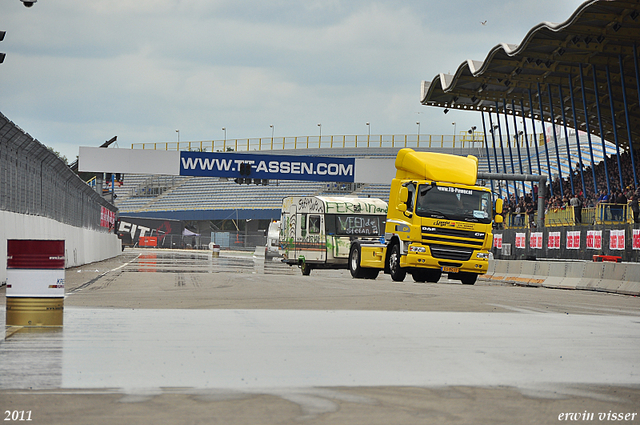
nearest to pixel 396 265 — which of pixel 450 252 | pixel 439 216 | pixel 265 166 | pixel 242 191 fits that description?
pixel 450 252

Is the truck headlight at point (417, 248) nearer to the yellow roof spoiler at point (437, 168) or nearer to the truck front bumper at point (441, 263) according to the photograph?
the truck front bumper at point (441, 263)

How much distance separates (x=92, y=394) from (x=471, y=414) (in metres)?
2.62

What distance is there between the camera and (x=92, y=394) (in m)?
5.59

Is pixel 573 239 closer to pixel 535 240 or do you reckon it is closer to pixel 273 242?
pixel 535 240

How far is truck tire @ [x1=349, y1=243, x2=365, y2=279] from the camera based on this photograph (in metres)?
24.3

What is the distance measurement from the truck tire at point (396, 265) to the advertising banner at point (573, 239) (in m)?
8.69

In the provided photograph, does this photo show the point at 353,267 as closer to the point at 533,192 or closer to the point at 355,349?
the point at 355,349

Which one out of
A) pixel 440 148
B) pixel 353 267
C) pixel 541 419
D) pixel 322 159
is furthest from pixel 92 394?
pixel 440 148

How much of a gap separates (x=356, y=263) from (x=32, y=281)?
15996mm

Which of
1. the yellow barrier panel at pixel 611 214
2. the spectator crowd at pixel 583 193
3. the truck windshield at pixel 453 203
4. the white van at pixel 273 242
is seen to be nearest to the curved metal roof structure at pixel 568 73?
the spectator crowd at pixel 583 193

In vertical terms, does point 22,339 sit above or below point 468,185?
below

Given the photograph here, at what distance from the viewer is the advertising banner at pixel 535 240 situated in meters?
31.5

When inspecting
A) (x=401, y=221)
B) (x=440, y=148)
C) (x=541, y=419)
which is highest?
(x=440, y=148)

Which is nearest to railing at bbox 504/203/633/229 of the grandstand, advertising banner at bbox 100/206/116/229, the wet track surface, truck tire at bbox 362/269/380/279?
truck tire at bbox 362/269/380/279
